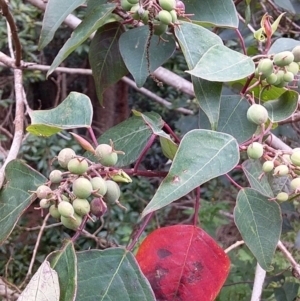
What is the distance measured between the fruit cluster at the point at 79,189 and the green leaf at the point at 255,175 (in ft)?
0.60

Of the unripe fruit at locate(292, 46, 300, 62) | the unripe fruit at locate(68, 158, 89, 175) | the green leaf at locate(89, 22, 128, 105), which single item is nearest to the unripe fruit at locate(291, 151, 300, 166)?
the unripe fruit at locate(292, 46, 300, 62)

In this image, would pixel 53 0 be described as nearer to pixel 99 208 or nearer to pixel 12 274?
pixel 99 208

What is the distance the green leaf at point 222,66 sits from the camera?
0.50 m

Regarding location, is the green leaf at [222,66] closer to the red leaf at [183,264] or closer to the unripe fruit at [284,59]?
the unripe fruit at [284,59]

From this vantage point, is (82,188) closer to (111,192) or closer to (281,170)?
(111,192)

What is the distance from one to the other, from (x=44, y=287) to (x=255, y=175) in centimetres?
29

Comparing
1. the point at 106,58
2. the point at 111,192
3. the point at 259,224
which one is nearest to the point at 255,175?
the point at 259,224

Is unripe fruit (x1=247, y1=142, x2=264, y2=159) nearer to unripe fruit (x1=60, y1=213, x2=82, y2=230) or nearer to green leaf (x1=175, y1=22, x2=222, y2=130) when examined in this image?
green leaf (x1=175, y1=22, x2=222, y2=130)

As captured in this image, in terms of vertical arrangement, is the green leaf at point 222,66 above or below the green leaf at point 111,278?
above

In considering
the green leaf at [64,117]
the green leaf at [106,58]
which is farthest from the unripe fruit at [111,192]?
the green leaf at [106,58]

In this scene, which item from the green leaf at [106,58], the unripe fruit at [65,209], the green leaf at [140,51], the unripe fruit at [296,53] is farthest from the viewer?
the green leaf at [106,58]

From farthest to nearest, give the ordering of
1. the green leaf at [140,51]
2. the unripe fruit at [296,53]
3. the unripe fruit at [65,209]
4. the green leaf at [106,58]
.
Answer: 1. the green leaf at [106,58]
2. the green leaf at [140,51]
3. the unripe fruit at [296,53]
4. the unripe fruit at [65,209]

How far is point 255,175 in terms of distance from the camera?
1.96ft

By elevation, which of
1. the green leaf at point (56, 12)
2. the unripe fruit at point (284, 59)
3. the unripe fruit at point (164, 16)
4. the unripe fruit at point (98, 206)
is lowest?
the unripe fruit at point (98, 206)
